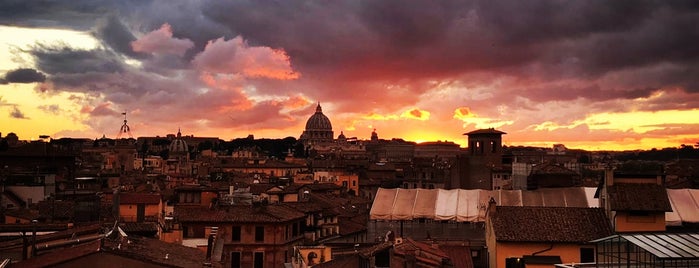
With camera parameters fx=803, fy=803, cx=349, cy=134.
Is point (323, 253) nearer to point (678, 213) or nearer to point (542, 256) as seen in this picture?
point (542, 256)

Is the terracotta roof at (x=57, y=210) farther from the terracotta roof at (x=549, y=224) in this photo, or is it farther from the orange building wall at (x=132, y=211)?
the terracotta roof at (x=549, y=224)

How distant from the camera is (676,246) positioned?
13758 mm

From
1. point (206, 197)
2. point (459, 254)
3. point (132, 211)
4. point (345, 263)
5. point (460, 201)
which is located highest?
point (460, 201)

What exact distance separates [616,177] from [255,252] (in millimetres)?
13207

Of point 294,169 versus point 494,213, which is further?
point 294,169

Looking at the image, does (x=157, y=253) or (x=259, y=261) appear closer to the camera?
(x=157, y=253)

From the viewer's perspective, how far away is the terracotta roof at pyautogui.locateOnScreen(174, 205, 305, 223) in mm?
29047

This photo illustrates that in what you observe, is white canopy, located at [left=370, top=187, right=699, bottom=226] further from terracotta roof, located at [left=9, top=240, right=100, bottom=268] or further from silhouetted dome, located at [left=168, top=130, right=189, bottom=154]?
silhouetted dome, located at [left=168, top=130, right=189, bottom=154]

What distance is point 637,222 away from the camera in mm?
22312

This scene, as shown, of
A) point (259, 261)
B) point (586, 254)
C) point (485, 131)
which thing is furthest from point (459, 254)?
point (485, 131)

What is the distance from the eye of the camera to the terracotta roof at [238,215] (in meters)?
29.0

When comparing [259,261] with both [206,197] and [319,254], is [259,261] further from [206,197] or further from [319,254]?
[206,197]

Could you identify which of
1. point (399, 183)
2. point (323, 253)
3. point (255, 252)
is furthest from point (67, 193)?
point (399, 183)

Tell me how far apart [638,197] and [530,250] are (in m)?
3.35
